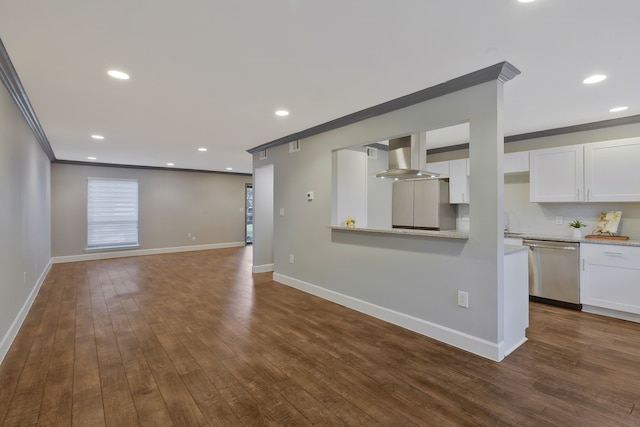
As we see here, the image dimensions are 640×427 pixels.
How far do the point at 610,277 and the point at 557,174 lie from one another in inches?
54.2

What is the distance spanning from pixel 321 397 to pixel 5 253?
9.84 feet

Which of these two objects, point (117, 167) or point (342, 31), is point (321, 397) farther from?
point (117, 167)

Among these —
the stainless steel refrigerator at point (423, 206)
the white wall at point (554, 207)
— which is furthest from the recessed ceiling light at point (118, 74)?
the white wall at point (554, 207)

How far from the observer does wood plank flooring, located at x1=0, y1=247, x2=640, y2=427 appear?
1.87 m

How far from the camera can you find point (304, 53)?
2234 mm

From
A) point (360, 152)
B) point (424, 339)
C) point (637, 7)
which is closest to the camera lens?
point (637, 7)

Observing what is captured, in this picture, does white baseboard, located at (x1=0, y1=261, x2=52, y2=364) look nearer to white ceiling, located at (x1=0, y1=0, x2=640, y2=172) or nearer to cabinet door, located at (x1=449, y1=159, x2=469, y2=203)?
white ceiling, located at (x1=0, y1=0, x2=640, y2=172)

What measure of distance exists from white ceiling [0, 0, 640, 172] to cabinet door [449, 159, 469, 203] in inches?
51.0

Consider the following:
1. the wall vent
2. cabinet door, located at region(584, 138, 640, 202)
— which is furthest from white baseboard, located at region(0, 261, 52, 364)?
cabinet door, located at region(584, 138, 640, 202)

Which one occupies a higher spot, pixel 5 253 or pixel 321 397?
pixel 5 253

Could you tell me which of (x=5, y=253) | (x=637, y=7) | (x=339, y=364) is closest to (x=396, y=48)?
(x=637, y=7)

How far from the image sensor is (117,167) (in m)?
7.70

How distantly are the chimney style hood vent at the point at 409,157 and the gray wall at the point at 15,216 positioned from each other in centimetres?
372

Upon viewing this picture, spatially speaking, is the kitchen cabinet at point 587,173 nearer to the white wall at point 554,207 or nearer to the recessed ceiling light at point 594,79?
the white wall at point 554,207
